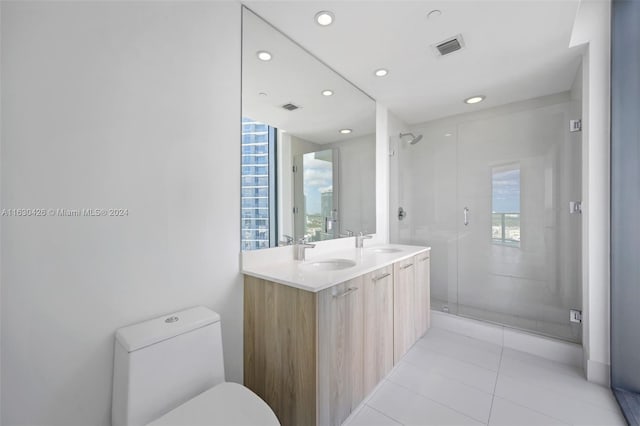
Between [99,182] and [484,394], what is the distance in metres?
2.49

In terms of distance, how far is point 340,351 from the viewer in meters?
1.37

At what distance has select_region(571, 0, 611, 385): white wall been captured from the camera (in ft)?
→ 5.71

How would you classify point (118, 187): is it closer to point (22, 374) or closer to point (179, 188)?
point (179, 188)

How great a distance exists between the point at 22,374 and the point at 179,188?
0.84 metres

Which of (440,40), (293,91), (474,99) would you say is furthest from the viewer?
(474,99)

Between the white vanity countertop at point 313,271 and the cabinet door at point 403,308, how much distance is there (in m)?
0.13

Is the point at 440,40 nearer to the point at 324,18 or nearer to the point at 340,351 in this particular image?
the point at 324,18

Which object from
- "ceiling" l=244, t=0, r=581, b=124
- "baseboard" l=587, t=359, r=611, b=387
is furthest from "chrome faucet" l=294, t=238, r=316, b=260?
"baseboard" l=587, t=359, r=611, b=387

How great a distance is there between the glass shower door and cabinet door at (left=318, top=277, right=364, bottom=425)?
1857mm

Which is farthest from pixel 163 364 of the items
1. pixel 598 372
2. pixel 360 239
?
pixel 598 372

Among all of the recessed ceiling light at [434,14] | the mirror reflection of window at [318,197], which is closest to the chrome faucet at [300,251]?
the mirror reflection of window at [318,197]

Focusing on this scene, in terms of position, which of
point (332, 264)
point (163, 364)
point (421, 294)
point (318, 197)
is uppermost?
point (318, 197)

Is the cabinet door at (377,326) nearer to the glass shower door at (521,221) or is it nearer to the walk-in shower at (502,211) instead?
the walk-in shower at (502,211)

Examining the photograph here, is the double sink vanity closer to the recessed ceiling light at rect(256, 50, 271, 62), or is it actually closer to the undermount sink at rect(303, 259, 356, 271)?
the undermount sink at rect(303, 259, 356, 271)
